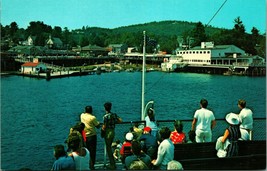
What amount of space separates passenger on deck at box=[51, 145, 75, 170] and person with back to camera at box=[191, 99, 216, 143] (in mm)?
2364

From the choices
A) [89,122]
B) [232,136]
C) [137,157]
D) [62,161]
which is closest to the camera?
[62,161]

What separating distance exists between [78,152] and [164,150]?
1.07m

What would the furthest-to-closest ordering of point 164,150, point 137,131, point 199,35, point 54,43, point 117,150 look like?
point 54,43, point 199,35, point 117,150, point 137,131, point 164,150

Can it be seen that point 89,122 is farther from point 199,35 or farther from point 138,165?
point 199,35

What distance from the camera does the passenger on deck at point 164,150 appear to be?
432 cm

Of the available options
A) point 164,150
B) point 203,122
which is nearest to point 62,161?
point 164,150

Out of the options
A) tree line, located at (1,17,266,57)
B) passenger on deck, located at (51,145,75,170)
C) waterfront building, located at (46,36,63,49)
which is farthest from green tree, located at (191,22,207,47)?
passenger on deck, located at (51,145,75,170)

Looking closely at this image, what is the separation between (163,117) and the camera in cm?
2872

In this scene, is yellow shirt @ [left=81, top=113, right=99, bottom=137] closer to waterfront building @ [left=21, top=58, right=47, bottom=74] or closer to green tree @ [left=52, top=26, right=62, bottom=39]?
waterfront building @ [left=21, top=58, right=47, bottom=74]

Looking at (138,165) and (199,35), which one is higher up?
(199,35)

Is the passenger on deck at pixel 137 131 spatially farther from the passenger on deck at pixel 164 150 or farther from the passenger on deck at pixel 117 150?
the passenger on deck at pixel 164 150

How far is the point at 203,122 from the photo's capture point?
549 centimetres

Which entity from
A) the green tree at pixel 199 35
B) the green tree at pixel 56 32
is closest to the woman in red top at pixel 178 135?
the green tree at pixel 199 35

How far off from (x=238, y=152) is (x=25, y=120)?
88.5ft
